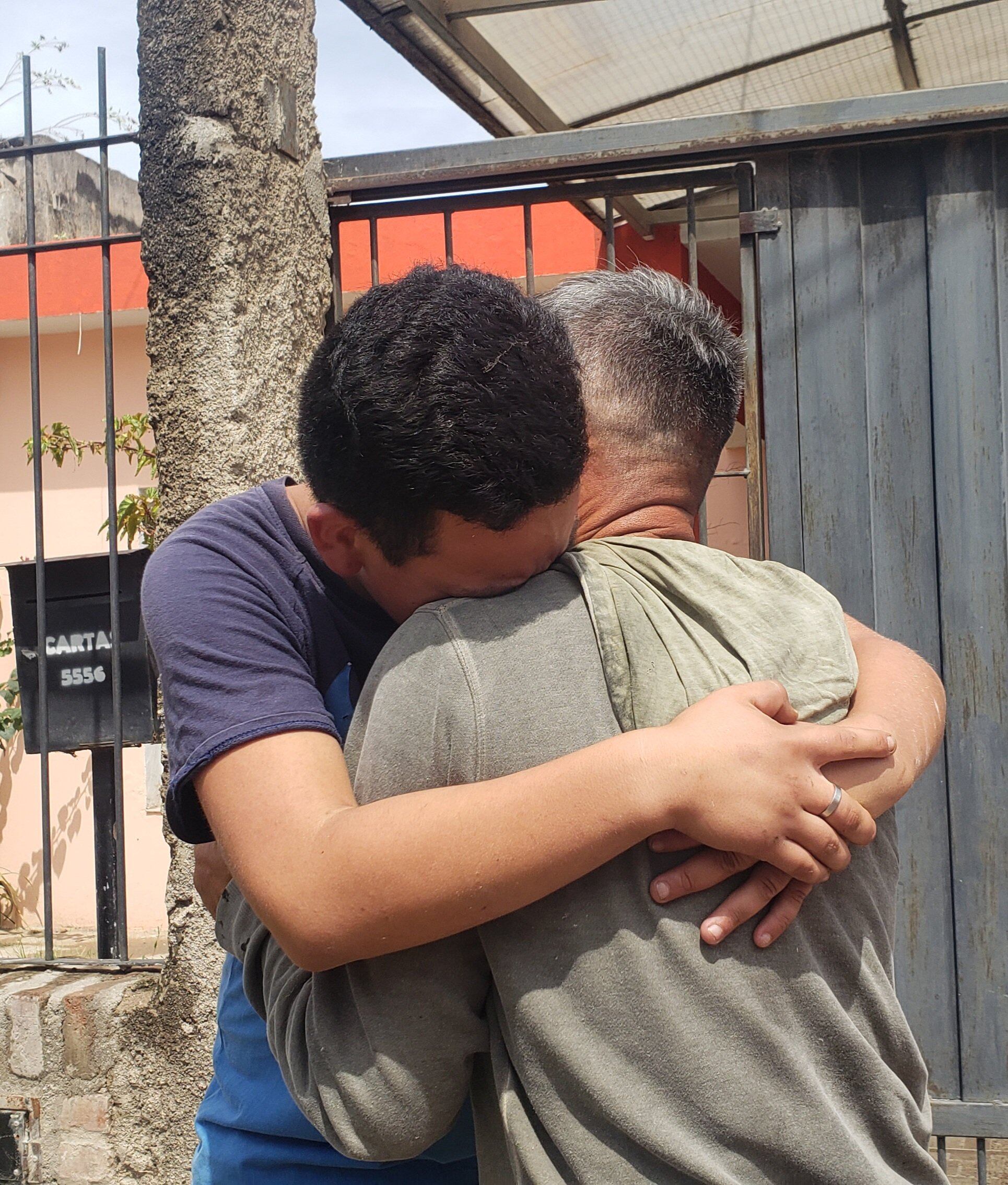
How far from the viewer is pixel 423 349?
978mm

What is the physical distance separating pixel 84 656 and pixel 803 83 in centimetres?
338

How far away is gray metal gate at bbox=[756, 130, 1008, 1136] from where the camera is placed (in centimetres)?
264

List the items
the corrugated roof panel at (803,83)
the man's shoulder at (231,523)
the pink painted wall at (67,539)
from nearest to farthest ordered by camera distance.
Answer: the man's shoulder at (231,523), the corrugated roof panel at (803,83), the pink painted wall at (67,539)

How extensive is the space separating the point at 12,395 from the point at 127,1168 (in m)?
5.58

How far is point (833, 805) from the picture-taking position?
946mm

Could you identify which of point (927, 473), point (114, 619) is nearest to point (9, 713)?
point (114, 619)

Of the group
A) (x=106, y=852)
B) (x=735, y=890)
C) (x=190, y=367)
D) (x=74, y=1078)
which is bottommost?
(x=74, y=1078)

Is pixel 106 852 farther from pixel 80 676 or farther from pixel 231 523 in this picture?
pixel 231 523

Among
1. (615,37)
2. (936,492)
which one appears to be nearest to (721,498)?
(615,37)

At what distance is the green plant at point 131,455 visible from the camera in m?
4.02

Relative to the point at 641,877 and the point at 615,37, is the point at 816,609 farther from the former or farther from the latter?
the point at 615,37

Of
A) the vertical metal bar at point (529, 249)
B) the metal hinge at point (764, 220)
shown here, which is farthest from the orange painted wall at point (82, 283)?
the metal hinge at point (764, 220)

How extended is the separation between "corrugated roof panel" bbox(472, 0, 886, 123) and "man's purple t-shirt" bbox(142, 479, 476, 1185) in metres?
2.73

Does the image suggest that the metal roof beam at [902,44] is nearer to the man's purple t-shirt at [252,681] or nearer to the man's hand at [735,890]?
the man's purple t-shirt at [252,681]
